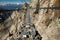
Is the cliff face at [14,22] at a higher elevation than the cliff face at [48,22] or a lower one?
lower

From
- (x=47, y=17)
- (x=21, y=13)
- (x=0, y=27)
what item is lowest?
(x=0, y=27)

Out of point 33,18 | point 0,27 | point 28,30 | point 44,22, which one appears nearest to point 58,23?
point 44,22

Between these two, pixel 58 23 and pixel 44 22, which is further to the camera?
pixel 44 22

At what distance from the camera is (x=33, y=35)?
7.76 m

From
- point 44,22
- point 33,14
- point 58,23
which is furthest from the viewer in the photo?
point 33,14

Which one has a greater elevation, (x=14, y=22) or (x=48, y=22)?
(x=48, y=22)

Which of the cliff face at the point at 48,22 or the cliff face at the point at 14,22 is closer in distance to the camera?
the cliff face at the point at 48,22

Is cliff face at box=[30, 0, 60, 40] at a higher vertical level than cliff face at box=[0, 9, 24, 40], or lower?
higher

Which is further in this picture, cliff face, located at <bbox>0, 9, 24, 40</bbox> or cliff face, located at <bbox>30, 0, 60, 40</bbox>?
cliff face, located at <bbox>0, 9, 24, 40</bbox>

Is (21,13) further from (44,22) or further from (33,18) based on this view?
(44,22)

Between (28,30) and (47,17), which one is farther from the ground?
(47,17)

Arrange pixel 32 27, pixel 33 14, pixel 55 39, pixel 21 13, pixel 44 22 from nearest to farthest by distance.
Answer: pixel 55 39, pixel 44 22, pixel 32 27, pixel 33 14, pixel 21 13

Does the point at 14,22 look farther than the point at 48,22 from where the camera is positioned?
Yes

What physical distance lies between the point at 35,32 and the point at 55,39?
3.10m
